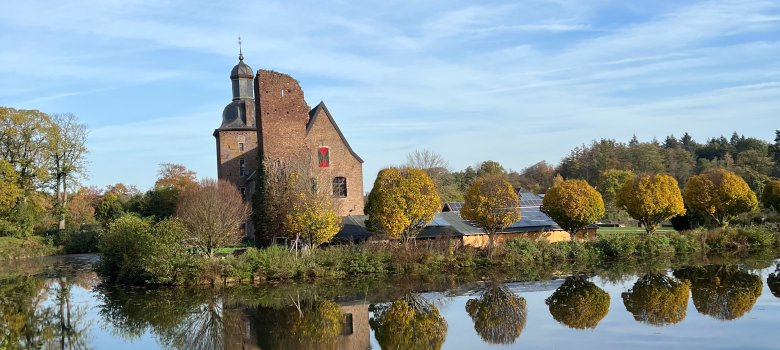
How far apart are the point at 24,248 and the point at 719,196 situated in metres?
40.7

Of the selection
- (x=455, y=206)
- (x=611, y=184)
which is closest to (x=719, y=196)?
(x=455, y=206)

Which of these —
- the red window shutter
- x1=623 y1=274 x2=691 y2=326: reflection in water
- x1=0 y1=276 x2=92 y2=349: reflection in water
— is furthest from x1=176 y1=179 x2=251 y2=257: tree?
x1=623 y1=274 x2=691 y2=326: reflection in water

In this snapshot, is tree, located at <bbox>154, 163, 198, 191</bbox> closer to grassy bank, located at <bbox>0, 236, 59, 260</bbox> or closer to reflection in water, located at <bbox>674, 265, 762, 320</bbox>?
grassy bank, located at <bbox>0, 236, 59, 260</bbox>

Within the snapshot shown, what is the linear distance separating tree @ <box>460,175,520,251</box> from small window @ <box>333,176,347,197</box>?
1083 centimetres

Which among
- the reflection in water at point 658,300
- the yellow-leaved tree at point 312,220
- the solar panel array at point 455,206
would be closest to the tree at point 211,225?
the yellow-leaved tree at point 312,220

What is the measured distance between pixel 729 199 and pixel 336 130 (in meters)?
21.2

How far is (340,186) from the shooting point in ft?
135

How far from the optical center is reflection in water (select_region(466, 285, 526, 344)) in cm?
1599

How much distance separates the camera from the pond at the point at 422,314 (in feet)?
51.0

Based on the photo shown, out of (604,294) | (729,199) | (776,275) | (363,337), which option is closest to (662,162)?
(729,199)

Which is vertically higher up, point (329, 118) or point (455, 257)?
point (329, 118)

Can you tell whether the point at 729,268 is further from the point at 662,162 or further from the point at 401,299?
the point at 662,162

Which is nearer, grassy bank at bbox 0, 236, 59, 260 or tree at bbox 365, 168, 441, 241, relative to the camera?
tree at bbox 365, 168, 441, 241

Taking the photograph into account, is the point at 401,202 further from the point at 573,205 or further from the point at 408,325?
the point at 408,325
